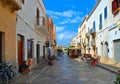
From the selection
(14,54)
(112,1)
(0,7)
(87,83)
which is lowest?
(87,83)

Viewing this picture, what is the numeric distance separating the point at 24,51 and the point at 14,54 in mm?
4407

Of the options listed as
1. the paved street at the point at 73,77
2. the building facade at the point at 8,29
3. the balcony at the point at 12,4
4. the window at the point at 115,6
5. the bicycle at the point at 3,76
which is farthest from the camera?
the window at the point at 115,6

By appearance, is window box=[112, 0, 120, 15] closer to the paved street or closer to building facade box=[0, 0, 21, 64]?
the paved street

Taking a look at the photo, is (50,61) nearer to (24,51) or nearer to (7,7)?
(24,51)

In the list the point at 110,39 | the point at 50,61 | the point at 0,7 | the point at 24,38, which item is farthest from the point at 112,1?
the point at 0,7

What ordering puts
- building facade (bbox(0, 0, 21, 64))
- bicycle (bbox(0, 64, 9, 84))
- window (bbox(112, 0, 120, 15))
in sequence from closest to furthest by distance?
bicycle (bbox(0, 64, 9, 84)), building facade (bbox(0, 0, 21, 64)), window (bbox(112, 0, 120, 15))

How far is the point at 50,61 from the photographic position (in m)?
30.1

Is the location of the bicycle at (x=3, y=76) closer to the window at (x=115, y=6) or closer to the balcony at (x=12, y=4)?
the balcony at (x=12, y=4)

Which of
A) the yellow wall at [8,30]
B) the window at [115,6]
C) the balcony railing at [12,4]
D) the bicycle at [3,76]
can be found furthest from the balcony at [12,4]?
the window at [115,6]

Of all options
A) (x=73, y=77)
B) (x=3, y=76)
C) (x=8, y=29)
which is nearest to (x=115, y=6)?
(x=73, y=77)

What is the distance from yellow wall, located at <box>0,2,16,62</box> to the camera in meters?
11.9

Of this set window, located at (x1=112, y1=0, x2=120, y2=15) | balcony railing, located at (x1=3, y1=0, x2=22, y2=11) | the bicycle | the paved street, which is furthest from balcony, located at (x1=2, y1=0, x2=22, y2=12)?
window, located at (x1=112, y1=0, x2=120, y2=15)

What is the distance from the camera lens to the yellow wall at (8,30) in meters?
11.9

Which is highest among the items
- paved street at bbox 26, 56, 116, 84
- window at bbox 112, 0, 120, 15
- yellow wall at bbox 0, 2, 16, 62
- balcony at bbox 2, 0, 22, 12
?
window at bbox 112, 0, 120, 15
